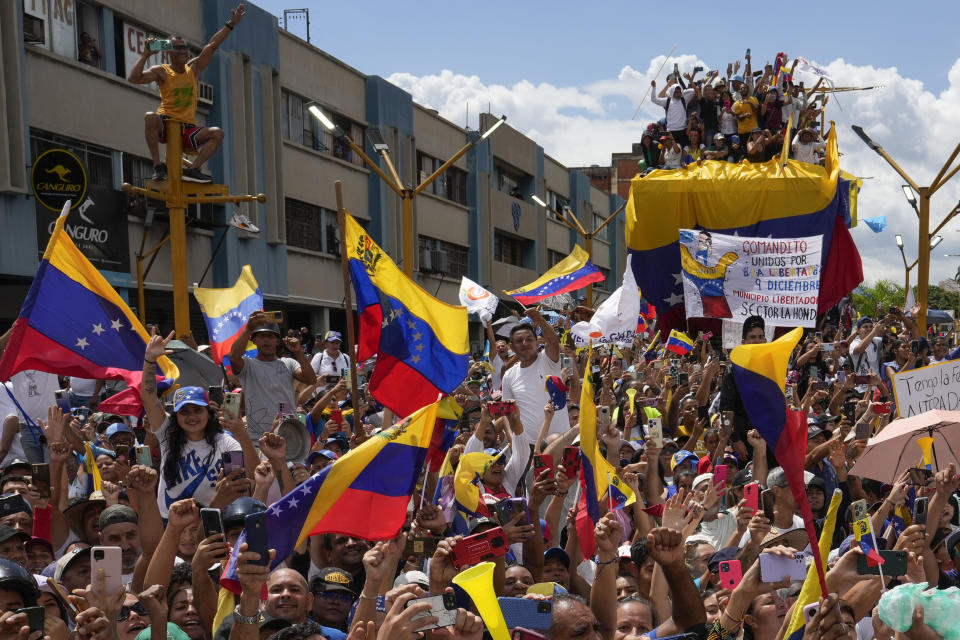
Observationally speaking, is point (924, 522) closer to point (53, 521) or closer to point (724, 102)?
point (53, 521)

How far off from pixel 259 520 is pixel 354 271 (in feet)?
13.5

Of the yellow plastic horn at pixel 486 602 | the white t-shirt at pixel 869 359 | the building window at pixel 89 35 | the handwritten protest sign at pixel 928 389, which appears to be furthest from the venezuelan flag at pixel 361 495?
the building window at pixel 89 35

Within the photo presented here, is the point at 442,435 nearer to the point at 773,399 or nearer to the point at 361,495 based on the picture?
the point at 361,495

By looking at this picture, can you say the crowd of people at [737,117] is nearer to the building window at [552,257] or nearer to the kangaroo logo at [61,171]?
the kangaroo logo at [61,171]

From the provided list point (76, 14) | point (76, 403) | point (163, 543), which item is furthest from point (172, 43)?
point (76, 14)

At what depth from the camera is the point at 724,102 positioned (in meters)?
21.7

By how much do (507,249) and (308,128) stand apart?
1724 cm

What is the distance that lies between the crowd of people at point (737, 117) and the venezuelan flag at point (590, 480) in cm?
1591

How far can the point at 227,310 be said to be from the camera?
35.6ft

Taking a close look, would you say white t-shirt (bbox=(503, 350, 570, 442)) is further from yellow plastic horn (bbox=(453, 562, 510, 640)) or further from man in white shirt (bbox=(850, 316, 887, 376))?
man in white shirt (bbox=(850, 316, 887, 376))

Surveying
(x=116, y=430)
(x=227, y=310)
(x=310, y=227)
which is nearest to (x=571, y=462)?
(x=116, y=430)

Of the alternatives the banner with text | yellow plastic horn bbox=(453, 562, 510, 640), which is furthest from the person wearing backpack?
yellow plastic horn bbox=(453, 562, 510, 640)

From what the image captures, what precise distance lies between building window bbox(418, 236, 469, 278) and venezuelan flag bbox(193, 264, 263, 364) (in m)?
24.0

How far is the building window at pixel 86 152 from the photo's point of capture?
62.3ft
